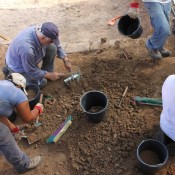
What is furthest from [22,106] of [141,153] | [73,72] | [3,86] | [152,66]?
[152,66]

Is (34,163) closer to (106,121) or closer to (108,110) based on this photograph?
(106,121)

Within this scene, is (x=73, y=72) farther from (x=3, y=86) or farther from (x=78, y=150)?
(x=3, y=86)

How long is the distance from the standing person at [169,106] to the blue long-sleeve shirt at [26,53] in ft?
7.17

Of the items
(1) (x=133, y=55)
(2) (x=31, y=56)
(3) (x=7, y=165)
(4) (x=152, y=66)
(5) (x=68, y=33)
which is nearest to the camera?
(3) (x=7, y=165)

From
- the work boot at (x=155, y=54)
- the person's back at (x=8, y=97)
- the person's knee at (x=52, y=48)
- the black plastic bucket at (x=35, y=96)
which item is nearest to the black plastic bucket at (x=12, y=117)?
the black plastic bucket at (x=35, y=96)

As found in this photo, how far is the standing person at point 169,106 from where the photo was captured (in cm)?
278

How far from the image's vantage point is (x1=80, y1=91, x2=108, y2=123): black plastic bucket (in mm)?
3834

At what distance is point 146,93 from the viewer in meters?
Answer: 4.38

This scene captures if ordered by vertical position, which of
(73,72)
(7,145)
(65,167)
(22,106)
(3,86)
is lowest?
(65,167)

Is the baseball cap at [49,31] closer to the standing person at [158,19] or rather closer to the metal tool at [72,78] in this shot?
the metal tool at [72,78]

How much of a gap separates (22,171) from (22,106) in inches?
40.5

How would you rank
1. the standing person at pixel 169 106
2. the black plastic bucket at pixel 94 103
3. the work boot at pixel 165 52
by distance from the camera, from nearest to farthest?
the standing person at pixel 169 106, the black plastic bucket at pixel 94 103, the work boot at pixel 165 52

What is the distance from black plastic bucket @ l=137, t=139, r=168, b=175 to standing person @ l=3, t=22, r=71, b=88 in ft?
6.33

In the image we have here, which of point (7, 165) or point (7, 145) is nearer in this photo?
point (7, 145)
